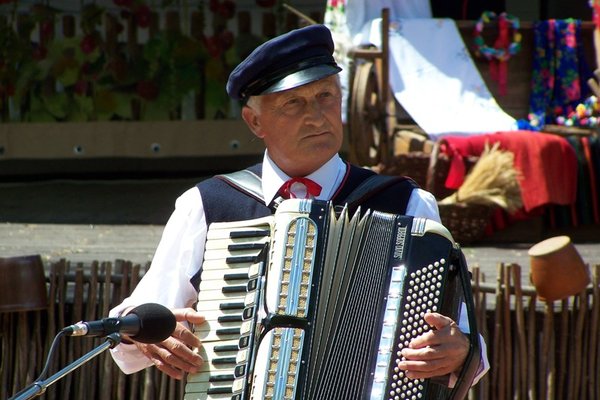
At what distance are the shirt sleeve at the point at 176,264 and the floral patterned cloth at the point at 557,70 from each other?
520cm

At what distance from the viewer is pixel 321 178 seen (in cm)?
309

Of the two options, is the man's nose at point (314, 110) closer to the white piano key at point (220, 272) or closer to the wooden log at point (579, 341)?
the white piano key at point (220, 272)

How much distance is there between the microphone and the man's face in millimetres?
603

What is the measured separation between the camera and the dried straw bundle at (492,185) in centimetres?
678

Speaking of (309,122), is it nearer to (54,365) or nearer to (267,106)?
(267,106)

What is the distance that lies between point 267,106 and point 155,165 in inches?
275

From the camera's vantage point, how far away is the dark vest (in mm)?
3020

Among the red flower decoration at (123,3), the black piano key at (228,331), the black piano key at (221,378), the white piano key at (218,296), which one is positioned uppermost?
the red flower decoration at (123,3)

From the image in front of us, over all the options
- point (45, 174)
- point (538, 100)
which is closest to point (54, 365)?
point (538, 100)

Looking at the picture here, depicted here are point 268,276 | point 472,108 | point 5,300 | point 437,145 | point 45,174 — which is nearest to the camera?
point 268,276

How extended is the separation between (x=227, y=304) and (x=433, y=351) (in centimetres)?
49

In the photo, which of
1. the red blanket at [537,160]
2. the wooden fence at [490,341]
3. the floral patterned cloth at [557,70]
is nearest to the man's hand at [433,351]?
the wooden fence at [490,341]

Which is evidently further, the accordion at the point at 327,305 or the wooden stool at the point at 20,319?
the wooden stool at the point at 20,319

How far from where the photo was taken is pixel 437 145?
273 inches
